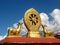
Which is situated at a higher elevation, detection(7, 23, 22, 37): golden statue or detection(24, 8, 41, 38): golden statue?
→ detection(24, 8, 41, 38): golden statue

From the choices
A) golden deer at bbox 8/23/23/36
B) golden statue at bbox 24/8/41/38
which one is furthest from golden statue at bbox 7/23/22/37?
golden statue at bbox 24/8/41/38

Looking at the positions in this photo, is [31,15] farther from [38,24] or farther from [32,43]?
[32,43]

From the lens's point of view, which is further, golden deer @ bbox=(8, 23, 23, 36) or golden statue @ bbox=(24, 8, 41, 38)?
golden statue @ bbox=(24, 8, 41, 38)

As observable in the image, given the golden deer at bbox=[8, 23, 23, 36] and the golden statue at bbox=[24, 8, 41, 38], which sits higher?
the golden statue at bbox=[24, 8, 41, 38]

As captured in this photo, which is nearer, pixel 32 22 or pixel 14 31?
pixel 14 31

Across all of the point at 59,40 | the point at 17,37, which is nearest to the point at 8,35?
the point at 17,37

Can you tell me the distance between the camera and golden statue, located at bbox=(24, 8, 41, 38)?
22922 millimetres

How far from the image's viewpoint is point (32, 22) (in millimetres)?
Result: 23406

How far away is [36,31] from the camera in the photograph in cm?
2323

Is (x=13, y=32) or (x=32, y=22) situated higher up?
(x=32, y=22)

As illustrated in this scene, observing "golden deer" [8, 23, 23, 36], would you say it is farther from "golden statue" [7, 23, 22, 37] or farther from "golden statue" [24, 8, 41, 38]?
"golden statue" [24, 8, 41, 38]

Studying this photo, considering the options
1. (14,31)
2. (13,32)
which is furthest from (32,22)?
(13,32)

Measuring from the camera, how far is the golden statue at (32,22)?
2292 cm

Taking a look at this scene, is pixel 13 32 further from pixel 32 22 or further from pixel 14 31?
pixel 32 22
